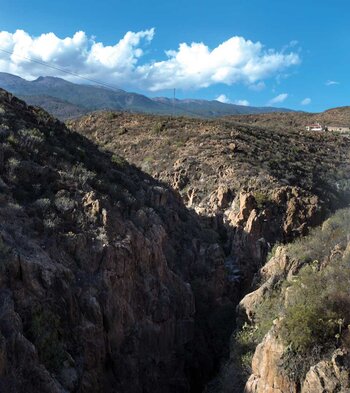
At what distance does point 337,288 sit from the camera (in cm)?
1026

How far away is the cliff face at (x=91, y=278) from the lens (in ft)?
31.3

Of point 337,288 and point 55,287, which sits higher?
point 337,288

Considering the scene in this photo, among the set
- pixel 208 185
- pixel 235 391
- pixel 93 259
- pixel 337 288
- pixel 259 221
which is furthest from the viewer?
pixel 208 185

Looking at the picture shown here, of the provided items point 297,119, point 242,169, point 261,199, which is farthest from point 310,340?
point 297,119

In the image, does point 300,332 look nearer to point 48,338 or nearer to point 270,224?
point 48,338

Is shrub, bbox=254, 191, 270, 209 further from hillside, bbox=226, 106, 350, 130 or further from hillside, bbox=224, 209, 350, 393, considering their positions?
hillside, bbox=226, 106, 350, 130

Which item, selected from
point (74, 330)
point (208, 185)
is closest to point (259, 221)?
point (208, 185)

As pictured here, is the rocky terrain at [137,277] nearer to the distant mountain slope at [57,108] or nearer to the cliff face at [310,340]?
the cliff face at [310,340]

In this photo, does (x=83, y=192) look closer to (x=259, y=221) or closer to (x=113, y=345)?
(x=113, y=345)

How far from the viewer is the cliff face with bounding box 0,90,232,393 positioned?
376 inches

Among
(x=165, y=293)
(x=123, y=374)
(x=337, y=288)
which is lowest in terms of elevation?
(x=123, y=374)

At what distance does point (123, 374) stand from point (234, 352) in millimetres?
3052

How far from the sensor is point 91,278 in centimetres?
1172

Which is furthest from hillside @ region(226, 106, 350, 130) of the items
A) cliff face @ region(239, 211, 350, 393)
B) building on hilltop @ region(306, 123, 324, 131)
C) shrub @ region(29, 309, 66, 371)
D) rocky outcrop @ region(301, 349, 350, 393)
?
shrub @ region(29, 309, 66, 371)
